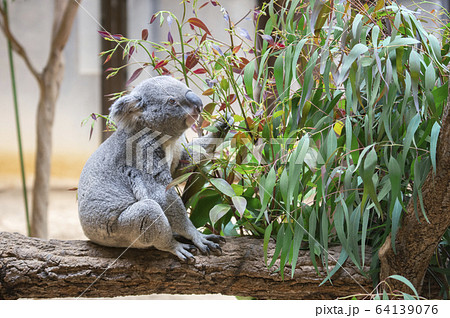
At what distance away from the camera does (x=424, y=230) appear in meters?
1.39

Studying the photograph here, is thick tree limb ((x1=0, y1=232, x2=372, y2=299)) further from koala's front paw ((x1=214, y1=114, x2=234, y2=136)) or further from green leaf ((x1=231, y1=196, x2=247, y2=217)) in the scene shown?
koala's front paw ((x1=214, y1=114, x2=234, y2=136))

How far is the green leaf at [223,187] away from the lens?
1517 mm

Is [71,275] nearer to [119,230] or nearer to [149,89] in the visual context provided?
[119,230]

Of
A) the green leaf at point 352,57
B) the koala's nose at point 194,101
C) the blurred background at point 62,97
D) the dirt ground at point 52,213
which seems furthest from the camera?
the dirt ground at point 52,213

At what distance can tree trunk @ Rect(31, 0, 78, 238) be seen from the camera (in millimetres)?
3270

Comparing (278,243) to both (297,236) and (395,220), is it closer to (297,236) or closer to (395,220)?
(297,236)

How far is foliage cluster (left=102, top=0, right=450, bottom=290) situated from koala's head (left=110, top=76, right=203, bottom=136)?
0.13m

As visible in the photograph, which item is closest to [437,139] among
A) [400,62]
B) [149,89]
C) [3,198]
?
[400,62]

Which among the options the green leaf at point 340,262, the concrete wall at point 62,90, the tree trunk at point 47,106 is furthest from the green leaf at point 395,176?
the tree trunk at point 47,106

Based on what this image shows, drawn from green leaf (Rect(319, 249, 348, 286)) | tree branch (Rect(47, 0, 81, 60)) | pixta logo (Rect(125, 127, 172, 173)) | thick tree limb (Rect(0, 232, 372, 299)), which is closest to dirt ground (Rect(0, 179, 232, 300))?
tree branch (Rect(47, 0, 81, 60))

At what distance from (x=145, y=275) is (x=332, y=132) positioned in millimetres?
793

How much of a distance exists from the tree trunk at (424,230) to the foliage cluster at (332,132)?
0.04m

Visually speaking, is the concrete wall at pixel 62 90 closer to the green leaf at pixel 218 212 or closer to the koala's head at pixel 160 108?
the koala's head at pixel 160 108

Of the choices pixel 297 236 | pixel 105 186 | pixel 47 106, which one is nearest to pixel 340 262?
pixel 297 236
